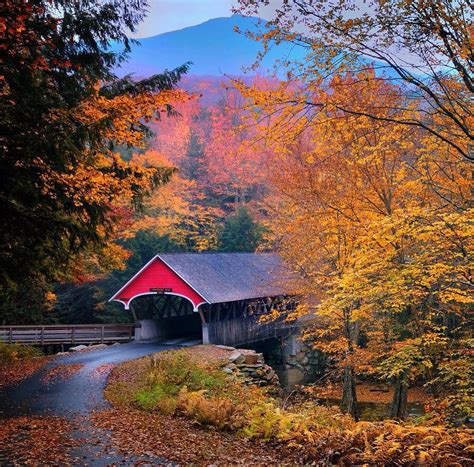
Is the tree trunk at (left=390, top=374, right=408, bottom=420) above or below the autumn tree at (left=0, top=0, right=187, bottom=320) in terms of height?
below

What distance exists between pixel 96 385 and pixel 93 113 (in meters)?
8.05

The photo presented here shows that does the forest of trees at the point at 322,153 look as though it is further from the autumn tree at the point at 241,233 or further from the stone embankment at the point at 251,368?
the autumn tree at the point at 241,233

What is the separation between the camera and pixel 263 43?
652 centimetres

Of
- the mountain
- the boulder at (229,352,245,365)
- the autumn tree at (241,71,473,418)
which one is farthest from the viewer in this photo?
the mountain

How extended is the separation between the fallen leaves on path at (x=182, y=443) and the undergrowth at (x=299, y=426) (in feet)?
0.81

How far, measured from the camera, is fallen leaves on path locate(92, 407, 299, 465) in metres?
7.03

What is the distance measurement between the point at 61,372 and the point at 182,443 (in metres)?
9.71

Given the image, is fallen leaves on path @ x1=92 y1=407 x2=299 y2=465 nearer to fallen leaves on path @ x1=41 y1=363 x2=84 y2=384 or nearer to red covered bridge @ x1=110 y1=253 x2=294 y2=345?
fallen leaves on path @ x1=41 y1=363 x2=84 y2=384

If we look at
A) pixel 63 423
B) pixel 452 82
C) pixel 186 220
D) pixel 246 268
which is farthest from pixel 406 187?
pixel 186 220

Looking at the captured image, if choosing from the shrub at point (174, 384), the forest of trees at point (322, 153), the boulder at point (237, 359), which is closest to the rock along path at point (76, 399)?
the shrub at point (174, 384)

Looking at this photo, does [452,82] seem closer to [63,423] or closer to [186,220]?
[63,423]

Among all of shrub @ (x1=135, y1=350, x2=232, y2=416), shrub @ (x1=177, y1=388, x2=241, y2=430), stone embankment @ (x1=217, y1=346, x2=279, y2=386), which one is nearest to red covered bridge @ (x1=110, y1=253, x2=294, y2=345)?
stone embankment @ (x1=217, y1=346, x2=279, y2=386)

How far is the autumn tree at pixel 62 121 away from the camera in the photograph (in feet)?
26.1

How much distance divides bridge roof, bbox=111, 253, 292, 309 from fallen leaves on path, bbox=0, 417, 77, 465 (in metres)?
12.8
